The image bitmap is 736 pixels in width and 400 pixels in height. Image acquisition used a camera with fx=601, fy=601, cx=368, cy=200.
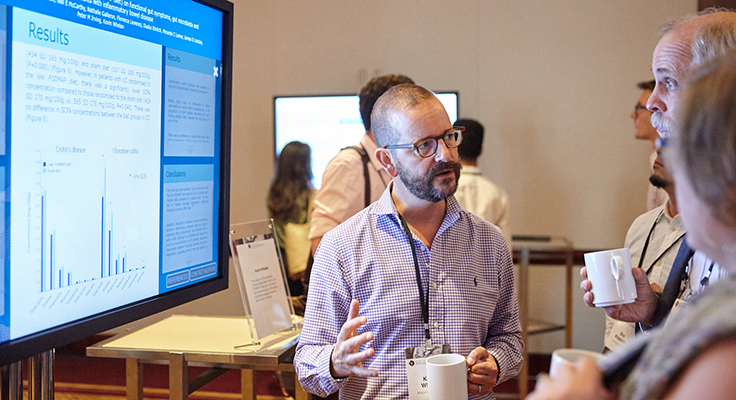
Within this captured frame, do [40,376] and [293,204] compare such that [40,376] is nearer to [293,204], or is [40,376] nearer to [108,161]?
[108,161]

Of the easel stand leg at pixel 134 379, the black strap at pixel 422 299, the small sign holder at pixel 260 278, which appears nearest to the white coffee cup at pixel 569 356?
the black strap at pixel 422 299

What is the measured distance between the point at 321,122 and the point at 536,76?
174 centimetres

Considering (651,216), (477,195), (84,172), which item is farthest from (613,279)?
(477,195)

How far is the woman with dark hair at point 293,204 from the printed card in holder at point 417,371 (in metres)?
2.46

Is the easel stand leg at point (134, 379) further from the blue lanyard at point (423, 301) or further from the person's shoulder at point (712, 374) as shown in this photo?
the person's shoulder at point (712, 374)

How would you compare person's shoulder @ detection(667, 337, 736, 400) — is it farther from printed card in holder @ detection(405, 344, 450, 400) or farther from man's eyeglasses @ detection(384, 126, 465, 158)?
man's eyeglasses @ detection(384, 126, 465, 158)

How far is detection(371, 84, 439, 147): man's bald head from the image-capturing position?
185cm

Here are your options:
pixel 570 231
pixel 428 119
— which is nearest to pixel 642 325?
pixel 428 119

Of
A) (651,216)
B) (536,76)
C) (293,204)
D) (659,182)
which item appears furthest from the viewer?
(536,76)

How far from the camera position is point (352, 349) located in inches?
56.7

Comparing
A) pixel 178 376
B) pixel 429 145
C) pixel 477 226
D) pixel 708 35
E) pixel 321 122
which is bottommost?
pixel 178 376

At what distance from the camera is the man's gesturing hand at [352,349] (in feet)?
A: 4.65

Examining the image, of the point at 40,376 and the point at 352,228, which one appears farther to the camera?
the point at 352,228

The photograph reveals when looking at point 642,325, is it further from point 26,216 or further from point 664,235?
point 26,216
